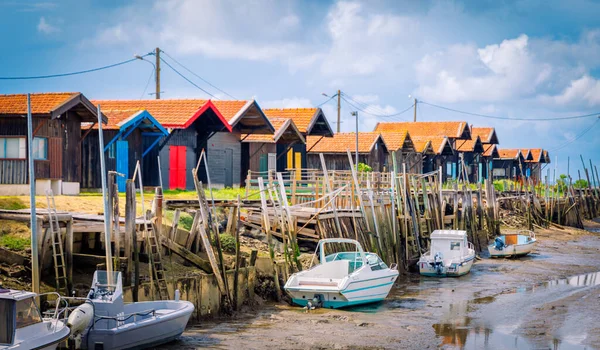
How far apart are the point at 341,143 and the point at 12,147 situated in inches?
1026

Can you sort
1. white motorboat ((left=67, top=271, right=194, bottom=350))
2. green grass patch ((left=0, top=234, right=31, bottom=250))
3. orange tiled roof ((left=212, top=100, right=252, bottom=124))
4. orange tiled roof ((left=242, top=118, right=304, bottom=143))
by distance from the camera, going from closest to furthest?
white motorboat ((left=67, top=271, right=194, bottom=350)) < green grass patch ((left=0, top=234, right=31, bottom=250)) < orange tiled roof ((left=212, top=100, right=252, bottom=124)) < orange tiled roof ((left=242, top=118, right=304, bottom=143))

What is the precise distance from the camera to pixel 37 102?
2744 centimetres

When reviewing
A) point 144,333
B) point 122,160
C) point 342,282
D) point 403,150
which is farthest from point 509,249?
point 403,150

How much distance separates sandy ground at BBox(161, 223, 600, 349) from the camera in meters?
17.0

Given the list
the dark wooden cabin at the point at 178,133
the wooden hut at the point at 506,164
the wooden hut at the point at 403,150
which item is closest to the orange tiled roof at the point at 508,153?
the wooden hut at the point at 506,164

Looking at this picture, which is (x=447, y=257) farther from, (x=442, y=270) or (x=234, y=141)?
(x=234, y=141)

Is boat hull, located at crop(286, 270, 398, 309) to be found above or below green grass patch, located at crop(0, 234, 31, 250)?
below

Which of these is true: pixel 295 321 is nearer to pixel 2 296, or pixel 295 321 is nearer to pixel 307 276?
pixel 307 276

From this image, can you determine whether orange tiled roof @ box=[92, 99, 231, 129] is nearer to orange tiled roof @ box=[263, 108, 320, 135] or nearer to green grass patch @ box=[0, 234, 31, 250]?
orange tiled roof @ box=[263, 108, 320, 135]

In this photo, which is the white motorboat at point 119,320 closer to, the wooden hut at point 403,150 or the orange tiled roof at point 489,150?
the wooden hut at point 403,150

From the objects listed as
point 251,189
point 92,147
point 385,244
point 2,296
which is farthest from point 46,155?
point 2,296

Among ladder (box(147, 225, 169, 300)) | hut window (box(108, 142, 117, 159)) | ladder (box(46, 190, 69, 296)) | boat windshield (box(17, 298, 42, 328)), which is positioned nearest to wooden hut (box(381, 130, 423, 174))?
hut window (box(108, 142, 117, 159))

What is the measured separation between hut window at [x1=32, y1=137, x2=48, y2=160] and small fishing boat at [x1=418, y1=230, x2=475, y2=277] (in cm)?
1376

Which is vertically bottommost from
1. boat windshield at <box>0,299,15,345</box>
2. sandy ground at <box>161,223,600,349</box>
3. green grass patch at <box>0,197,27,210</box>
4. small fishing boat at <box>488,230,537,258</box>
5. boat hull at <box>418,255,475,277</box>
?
sandy ground at <box>161,223,600,349</box>
